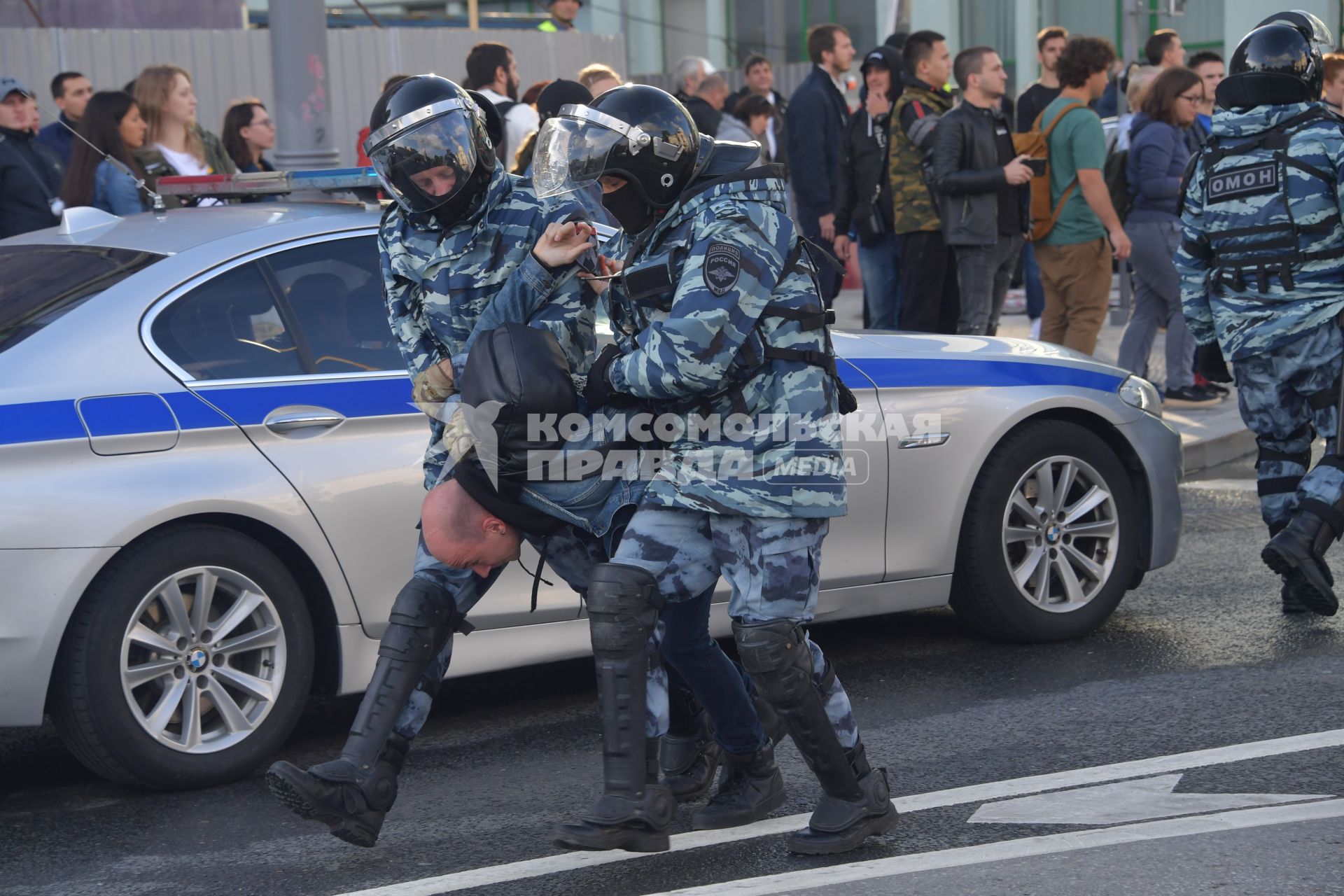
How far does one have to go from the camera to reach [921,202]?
30.0 feet

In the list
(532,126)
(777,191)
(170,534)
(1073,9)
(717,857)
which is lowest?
(717,857)

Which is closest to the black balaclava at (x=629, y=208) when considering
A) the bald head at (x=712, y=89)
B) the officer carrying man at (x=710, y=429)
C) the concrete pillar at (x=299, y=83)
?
the officer carrying man at (x=710, y=429)

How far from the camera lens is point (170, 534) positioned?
14.3 feet

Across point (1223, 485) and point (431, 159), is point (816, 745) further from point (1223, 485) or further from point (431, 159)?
point (1223, 485)

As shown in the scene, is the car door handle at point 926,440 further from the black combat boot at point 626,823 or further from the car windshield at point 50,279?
the car windshield at point 50,279

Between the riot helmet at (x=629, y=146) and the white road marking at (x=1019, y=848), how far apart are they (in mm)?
1471

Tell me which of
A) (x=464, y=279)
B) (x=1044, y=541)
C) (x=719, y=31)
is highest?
(x=719, y=31)

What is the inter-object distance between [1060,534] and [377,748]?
2.61 m

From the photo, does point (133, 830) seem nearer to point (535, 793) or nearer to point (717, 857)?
point (535, 793)

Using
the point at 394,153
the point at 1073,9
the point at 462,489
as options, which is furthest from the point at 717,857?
the point at 1073,9

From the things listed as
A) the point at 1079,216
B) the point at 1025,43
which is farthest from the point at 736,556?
the point at 1025,43

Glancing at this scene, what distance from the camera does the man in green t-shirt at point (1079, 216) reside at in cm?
909

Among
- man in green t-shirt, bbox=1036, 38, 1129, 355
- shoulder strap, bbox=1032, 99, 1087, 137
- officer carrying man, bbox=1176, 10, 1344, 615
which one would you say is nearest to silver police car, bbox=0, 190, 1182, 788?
officer carrying man, bbox=1176, 10, 1344, 615

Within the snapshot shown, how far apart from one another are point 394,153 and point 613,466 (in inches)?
34.2
